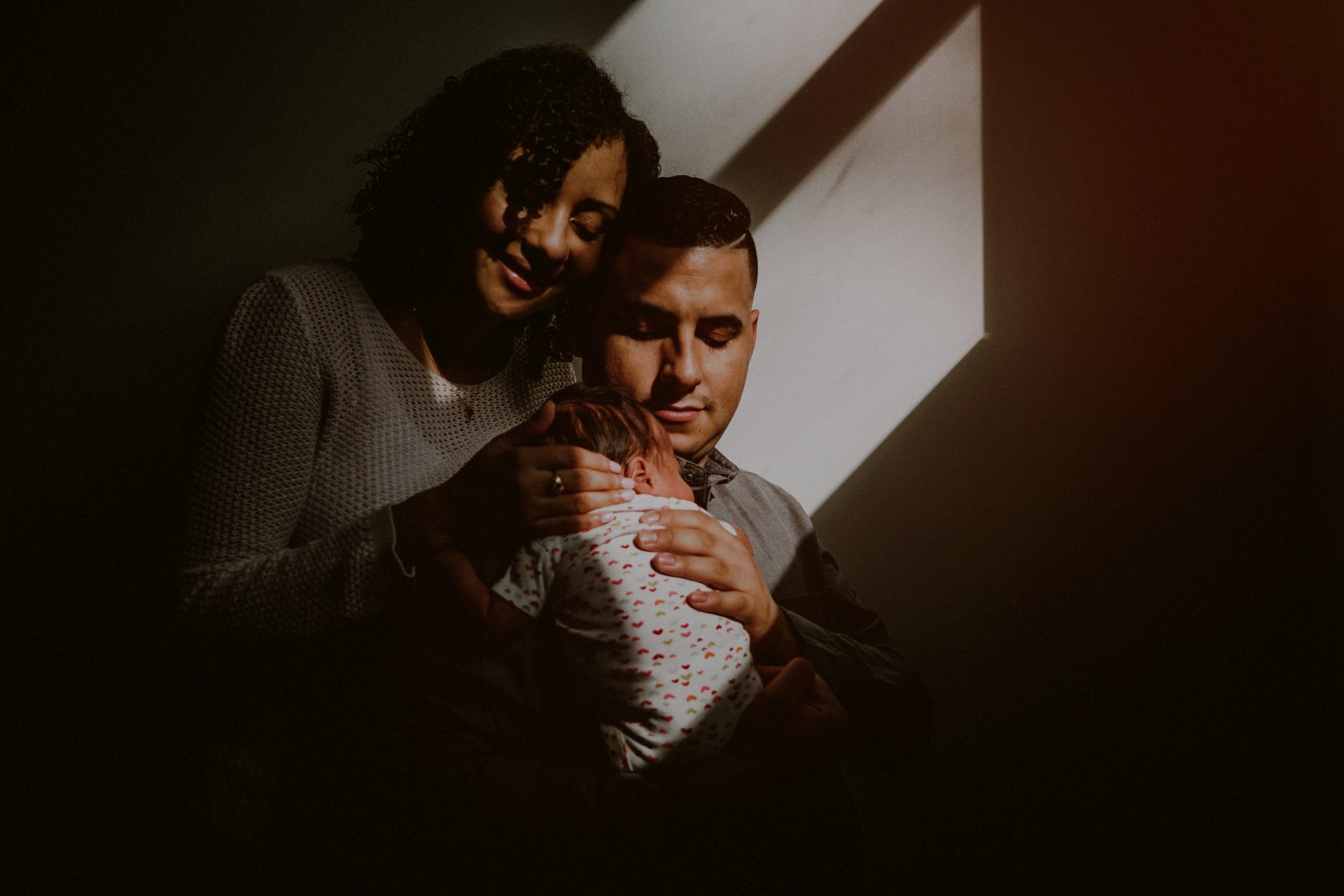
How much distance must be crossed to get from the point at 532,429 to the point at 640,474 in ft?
0.43

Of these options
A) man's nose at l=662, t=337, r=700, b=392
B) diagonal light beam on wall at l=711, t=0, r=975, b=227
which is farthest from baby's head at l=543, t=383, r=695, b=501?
diagonal light beam on wall at l=711, t=0, r=975, b=227

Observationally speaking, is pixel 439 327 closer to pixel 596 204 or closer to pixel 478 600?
pixel 596 204

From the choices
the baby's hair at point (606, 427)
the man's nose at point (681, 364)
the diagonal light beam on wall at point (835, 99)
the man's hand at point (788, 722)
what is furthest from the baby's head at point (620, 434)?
the diagonal light beam on wall at point (835, 99)

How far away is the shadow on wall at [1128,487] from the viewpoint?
1528 millimetres

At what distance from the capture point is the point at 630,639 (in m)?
0.85

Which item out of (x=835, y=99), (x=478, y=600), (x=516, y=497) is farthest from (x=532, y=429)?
(x=835, y=99)

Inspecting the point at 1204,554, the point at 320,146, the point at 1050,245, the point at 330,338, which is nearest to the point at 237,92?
the point at 320,146

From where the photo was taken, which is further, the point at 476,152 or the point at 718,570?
the point at 476,152

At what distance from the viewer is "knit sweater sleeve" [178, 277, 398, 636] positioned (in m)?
0.90

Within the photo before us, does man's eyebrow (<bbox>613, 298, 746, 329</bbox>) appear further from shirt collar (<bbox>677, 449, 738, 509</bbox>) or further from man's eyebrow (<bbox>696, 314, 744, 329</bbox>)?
shirt collar (<bbox>677, 449, 738, 509</bbox>)

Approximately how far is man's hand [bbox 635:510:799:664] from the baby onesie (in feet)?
0.04

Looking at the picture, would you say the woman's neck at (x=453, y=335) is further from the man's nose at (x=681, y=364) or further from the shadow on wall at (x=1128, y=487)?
the shadow on wall at (x=1128, y=487)

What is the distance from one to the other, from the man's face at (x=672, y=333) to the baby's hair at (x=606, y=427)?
150 millimetres

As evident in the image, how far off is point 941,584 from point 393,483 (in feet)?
3.40
